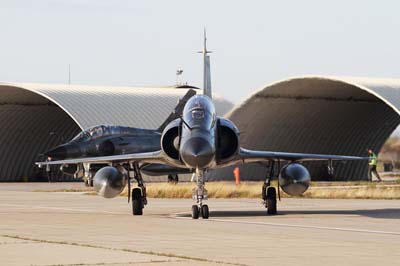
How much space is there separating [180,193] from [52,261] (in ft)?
80.5

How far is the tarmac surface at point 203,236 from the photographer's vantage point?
13.2 m

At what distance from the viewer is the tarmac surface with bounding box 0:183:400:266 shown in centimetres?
1321

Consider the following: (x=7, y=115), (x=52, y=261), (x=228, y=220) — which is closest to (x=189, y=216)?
(x=228, y=220)

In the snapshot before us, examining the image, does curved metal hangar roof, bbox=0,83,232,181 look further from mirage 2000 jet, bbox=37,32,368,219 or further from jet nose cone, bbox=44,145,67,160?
mirage 2000 jet, bbox=37,32,368,219

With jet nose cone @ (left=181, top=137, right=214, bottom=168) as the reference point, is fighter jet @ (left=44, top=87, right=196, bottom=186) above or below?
below

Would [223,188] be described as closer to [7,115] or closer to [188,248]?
[188,248]

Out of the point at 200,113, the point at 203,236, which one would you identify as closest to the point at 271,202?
the point at 200,113

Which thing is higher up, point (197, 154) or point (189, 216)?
point (197, 154)

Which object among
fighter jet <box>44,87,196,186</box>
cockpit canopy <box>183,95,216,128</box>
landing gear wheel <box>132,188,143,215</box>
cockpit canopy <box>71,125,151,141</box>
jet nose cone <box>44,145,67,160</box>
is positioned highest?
cockpit canopy <box>183,95,216,128</box>

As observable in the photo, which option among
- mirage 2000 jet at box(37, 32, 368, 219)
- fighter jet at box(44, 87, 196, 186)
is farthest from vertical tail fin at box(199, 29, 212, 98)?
fighter jet at box(44, 87, 196, 186)

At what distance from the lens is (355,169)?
210 feet

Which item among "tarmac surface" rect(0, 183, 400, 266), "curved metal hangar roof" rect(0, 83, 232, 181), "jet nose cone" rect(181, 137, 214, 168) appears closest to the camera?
"tarmac surface" rect(0, 183, 400, 266)

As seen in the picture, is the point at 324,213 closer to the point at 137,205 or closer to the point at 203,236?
the point at 137,205

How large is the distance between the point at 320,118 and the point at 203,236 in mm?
43522
